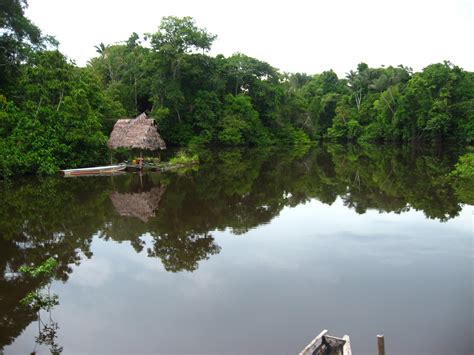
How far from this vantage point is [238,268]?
9336mm

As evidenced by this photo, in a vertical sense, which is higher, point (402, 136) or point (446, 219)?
point (402, 136)

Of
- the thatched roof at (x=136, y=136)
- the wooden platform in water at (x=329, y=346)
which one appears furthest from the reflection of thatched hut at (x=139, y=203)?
the wooden platform in water at (x=329, y=346)

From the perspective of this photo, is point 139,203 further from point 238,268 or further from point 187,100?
point 187,100

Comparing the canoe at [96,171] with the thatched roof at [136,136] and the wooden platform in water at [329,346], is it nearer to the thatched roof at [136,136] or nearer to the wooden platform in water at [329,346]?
the thatched roof at [136,136]

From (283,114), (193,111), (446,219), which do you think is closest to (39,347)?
(446,219)

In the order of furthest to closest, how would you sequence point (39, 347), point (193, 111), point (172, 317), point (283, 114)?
point (283, 114)
point (193, 111)
point (172, 317)
point (39, 347)

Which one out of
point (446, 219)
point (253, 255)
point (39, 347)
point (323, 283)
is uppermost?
point (446, 219)

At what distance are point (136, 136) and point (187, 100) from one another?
19292mm

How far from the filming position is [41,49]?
2872 centimetres

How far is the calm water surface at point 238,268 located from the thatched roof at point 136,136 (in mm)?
6546

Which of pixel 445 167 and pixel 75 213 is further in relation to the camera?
pixel 445 167

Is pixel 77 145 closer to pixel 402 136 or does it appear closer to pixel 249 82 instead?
pixel 249 82

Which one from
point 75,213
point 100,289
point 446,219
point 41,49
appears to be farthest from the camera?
point 41,49

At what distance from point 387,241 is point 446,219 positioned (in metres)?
3.28
